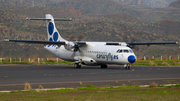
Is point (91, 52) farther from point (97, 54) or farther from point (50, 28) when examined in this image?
point (50, 28)

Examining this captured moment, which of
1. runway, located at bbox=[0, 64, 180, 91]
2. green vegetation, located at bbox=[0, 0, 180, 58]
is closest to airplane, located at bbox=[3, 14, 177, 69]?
runway, located at bbox=[0, 64, 180, 91]

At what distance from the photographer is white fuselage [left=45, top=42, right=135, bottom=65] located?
33.0 m

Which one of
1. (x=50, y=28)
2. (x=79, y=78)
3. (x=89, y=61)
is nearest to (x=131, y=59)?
(x=89, y=61)

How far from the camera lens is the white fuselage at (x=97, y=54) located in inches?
1298

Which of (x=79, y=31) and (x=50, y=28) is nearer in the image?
(x=50, y=28)

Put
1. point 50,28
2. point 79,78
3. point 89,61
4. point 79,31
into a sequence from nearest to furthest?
1. point 79,78
2. point 89,61
3. point 50,28
4. point 79,31

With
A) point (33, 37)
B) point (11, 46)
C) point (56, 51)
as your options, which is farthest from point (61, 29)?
point (56, 51)

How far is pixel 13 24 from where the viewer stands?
10588cm

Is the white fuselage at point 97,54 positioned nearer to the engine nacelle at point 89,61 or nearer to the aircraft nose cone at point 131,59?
the engine nacelle at point 89,61

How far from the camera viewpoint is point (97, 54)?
3625 centimetres

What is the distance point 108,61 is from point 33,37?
215 ft

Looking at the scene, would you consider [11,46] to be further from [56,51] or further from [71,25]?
[56,51]

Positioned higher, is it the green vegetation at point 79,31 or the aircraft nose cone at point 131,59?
the green vegetation at point 79,31

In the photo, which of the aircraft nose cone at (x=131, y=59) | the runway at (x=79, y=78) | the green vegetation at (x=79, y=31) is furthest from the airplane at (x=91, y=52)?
the green vegetation at (x=79, y=31)
